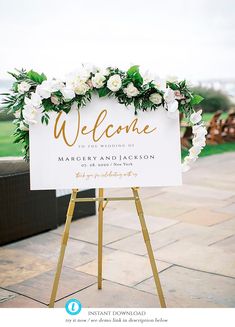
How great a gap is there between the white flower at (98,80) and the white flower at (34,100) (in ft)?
0.62

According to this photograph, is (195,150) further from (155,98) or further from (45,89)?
(45,89)

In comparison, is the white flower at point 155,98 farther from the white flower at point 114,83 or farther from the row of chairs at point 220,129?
the row of chairs at point 220,129

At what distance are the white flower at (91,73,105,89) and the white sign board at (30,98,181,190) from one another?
0.06 metres

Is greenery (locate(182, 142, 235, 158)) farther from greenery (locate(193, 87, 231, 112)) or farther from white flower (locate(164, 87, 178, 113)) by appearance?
white flower (locate(164, 87, 178, 113))

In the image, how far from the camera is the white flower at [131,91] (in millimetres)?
1694

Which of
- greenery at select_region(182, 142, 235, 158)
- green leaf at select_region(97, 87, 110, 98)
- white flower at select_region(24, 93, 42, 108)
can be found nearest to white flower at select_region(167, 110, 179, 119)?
green leaf at select_region(97, 87, 110, 98)

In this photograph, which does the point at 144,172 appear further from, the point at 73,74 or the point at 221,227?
the point at 221,227

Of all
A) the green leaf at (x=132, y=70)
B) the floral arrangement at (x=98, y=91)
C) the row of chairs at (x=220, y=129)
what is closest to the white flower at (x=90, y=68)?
the floral arrangement at (x=98, y=91)

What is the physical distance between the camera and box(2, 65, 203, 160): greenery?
1.70m

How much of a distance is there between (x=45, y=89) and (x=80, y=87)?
0.38 feet
